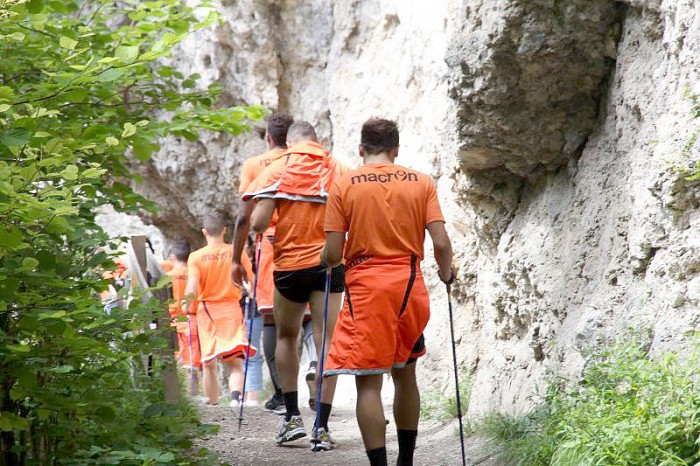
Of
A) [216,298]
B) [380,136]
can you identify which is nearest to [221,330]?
[216,298]

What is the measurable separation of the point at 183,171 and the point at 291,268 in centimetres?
902

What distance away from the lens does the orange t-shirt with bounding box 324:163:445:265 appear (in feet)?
16.4

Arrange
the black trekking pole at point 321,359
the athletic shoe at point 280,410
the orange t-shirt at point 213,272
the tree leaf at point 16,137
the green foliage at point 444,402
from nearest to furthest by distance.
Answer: the tree leaf at point 16,137 → the black trekking pole at point 321,359 → the green foliage at point 444,402 → the athletic shoe at point 280,410 → the orange t-shirt at point 213,272

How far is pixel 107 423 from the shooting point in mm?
4523

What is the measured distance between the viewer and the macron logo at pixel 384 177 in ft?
16.7

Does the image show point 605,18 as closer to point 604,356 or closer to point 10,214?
point 604,356

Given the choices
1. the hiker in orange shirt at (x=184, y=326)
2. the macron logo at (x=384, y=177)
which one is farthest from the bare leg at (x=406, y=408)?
the hiker in orange shirt at (x=184, y=326)

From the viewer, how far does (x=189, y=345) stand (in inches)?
415

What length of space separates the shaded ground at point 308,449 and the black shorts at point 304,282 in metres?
1.11

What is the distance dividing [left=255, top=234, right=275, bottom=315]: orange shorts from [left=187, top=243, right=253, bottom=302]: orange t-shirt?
96cm

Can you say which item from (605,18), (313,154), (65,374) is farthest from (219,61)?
(65,374)

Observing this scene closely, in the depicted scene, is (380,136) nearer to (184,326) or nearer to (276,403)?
(276,403)

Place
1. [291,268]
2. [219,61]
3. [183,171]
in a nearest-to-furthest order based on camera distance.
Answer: [291,268] → [219,61] → [183,171]

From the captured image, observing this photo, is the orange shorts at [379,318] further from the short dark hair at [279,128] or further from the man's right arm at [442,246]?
the short dark hair at [279,128]
